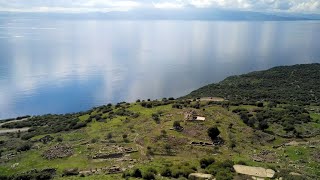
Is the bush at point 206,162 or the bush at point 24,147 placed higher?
the bush at point 206,162

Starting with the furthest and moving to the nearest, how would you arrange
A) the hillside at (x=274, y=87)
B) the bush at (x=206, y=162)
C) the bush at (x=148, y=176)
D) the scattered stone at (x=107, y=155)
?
the hillside at (x=274, y=87), the scattered stone at (x=107, y=155), the bush at (x=206, y=162), the bush at (x=148, y=176)

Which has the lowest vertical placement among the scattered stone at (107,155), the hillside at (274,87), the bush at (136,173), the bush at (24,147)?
the hillside at (274,87)

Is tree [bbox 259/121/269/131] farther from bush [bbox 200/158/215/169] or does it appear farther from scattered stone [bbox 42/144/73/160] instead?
scattered stone [bbox 42/144/73/160]

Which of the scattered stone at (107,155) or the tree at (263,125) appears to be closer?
the scattered stone at (107,155)

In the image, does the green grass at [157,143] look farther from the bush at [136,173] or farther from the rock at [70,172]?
the bush at [136,173]

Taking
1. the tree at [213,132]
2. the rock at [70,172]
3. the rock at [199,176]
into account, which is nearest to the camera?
the rock at [199,176]

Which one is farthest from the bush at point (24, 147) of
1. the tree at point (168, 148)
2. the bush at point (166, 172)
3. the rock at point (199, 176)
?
the rock at point (199, 176)

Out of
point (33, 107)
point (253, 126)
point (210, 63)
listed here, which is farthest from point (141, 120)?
point (210, 63)
